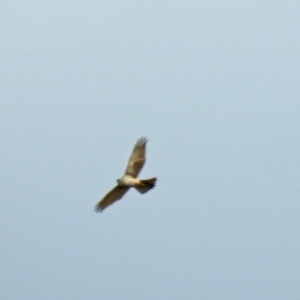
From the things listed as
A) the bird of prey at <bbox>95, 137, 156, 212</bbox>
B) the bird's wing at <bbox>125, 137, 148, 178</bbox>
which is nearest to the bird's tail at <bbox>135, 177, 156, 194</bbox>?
the bird of prey at <bbox>95, 137, 156, 212</bbox>

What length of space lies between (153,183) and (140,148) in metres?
2.88

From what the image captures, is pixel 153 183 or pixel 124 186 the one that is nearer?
pixel 153 183

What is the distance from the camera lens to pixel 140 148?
33906 mm

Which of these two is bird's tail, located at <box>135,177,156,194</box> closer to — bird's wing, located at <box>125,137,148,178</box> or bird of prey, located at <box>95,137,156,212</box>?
bird of prey, located at <box>95,137,156,212</box>

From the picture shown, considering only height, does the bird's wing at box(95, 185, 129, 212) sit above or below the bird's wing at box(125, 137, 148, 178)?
below

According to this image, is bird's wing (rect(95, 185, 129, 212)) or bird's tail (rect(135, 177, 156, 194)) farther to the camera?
bird's wing (rect(95, 185, 129, 212))

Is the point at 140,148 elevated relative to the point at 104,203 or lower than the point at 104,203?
elevated

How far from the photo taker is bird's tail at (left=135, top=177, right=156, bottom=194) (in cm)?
3155

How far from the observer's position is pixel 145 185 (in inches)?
1260

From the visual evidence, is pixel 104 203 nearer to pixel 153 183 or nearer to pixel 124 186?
pixel 124 186

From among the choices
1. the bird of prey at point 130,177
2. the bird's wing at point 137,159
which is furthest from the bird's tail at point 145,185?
the bird's wing at point 137,159

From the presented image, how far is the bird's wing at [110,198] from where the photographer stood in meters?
34.2

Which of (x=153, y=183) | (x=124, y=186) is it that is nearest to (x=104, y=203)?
(x=124, y=186)

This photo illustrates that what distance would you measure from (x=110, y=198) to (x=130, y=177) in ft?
5.34
